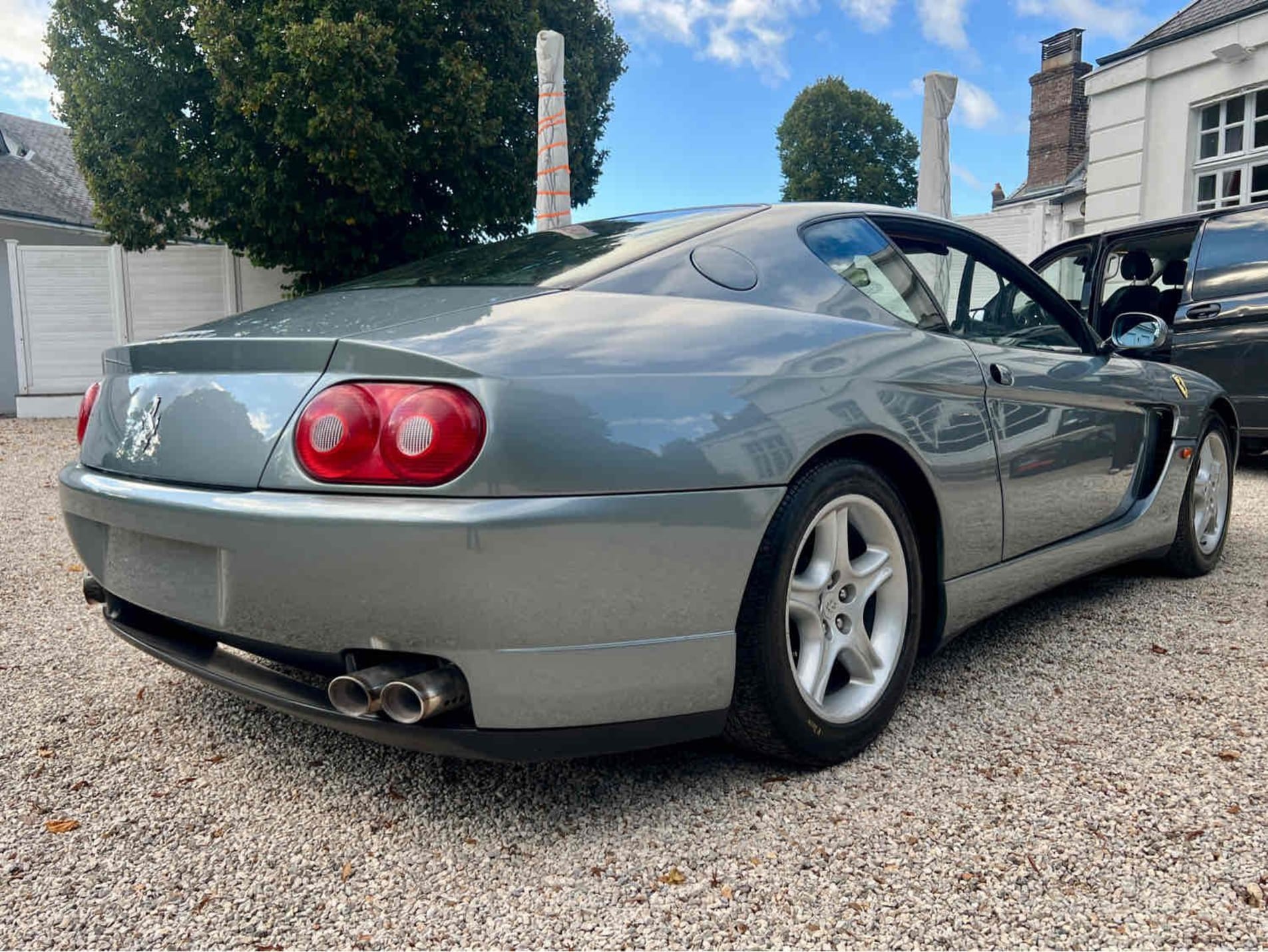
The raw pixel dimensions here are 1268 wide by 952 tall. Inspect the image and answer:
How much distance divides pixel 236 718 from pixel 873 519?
1659 mm

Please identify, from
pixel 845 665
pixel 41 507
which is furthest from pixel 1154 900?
pixel 41 507

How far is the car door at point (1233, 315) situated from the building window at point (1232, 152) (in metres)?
6.70

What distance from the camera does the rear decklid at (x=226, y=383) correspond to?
181 cm

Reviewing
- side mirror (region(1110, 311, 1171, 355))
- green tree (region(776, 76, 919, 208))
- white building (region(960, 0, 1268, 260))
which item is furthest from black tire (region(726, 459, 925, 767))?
green tree (region(776, 76, 919, 208))

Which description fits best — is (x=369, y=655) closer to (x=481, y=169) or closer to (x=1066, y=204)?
(x=481, y=169)

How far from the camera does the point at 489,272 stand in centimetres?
234

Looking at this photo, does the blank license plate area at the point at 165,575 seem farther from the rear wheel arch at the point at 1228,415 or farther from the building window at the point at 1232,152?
the building window at the point at 1232,152

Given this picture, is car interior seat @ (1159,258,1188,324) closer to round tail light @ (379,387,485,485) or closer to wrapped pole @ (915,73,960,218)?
wrapped pole @ (915,73,960,218)

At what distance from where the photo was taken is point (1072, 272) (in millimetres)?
7055

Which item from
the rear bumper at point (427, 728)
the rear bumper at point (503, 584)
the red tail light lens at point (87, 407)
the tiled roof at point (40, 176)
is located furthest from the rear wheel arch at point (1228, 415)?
the tiled roof at point (40, 176)

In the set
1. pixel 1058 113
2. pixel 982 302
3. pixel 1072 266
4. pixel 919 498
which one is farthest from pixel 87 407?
pixel 1058 113

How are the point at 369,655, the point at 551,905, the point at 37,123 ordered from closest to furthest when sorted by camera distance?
the point at 551,905 < the point at 369,655 < the point at 37,123

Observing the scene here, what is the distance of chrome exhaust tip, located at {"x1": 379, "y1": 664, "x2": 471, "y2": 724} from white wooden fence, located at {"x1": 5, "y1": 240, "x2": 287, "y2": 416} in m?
12.5

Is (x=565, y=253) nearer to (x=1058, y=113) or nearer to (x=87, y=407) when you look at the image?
(x=87, y=407)
